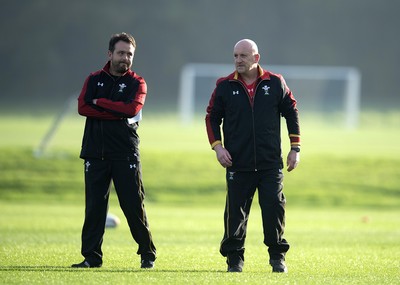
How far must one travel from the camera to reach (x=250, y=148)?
30.2ft

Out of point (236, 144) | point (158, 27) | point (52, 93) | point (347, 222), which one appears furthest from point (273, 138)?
point (158, 27)

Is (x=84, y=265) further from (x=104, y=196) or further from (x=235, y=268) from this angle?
(x=235, y=268)

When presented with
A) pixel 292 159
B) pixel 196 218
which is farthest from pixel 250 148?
pixel 196 218

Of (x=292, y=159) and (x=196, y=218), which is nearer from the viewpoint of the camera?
(x=292, y=159)

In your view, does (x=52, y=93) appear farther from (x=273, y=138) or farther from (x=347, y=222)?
(x=273, y=138)

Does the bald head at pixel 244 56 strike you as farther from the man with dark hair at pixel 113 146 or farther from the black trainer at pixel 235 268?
the black trainer at pixel 235 268

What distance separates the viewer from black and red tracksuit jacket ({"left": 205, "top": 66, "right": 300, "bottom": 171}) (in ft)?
30.2

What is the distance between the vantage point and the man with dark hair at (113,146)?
9.23 meters

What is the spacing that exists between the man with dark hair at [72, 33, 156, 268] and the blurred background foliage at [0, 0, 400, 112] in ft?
214

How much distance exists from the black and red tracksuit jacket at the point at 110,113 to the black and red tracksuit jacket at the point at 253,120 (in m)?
0.74

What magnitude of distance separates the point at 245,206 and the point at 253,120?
0.79m

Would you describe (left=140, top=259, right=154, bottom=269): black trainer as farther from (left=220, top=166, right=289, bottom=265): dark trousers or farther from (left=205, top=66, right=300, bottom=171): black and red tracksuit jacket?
(left=205, top=66, right=300, bottom=171): black and red tracksuit jacket

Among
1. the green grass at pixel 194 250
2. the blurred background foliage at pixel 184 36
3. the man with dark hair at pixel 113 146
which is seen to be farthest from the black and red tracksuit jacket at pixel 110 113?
the blurred background foliage at pixel 184 36

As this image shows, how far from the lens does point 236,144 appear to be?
923 centimetres
